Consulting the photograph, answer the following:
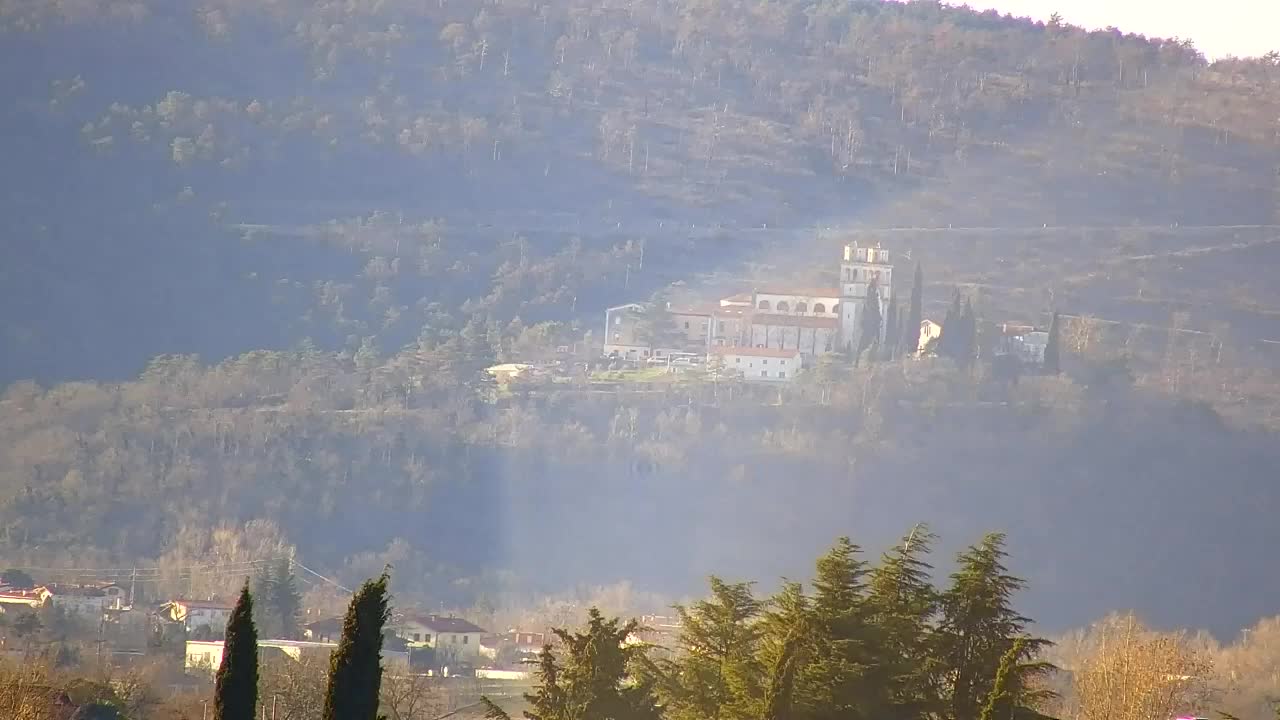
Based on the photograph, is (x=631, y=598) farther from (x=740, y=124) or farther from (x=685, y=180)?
(x=740, y=124)

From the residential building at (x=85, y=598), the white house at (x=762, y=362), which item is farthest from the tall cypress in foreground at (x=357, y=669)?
the white house at (x=762, y=362)

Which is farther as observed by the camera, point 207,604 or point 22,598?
point 22,598

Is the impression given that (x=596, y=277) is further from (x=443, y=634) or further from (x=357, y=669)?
(x=357, y=669)

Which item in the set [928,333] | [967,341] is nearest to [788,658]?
[967,341]

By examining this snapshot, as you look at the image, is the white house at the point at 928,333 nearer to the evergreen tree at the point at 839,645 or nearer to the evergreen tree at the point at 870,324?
the evergreen tree at the point at 870,324

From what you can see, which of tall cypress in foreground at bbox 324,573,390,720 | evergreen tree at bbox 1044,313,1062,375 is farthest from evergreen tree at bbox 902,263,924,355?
tall cypress in foreground at bbox 324,573,390,720

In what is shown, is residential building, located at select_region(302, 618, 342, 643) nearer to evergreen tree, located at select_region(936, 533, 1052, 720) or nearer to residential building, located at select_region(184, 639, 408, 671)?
residential building, located at select_region(184, 639, 408, 671)
